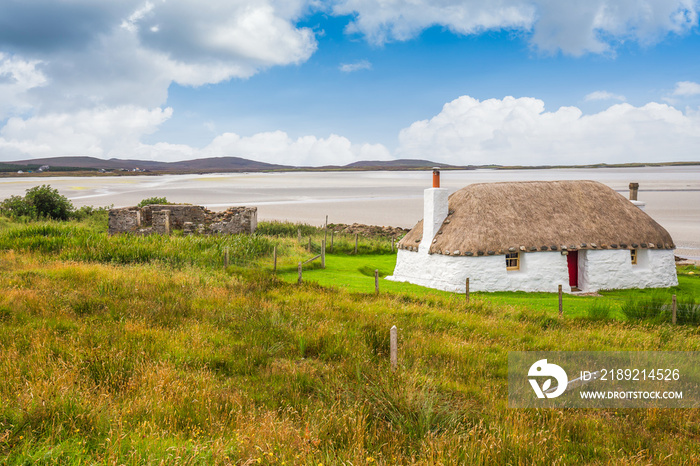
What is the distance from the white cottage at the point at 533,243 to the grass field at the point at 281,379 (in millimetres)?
4814

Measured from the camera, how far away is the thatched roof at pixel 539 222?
19219mm

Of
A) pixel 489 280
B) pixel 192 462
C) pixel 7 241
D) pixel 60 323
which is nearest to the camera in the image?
pixel 192 462

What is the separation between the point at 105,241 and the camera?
2055 centimetres

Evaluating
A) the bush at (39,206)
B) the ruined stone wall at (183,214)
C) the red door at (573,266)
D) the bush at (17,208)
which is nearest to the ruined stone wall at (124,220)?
the ruined stone wall at (183,214)

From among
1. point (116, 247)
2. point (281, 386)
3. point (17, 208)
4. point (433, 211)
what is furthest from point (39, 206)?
point (281, 386)

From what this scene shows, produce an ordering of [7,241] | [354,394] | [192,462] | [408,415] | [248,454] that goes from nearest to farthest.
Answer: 1. [192,462]
2. [248,454]
3. [408,415]
4. [354,394]
5. [7,241]

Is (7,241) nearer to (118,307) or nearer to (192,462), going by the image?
(118,307)

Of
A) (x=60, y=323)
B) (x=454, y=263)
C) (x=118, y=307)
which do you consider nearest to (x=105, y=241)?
(x=118, y=307)

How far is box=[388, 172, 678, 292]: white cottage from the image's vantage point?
19.0 m

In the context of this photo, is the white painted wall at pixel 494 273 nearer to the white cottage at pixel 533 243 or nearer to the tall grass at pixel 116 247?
the white cottage at pixel 533 243

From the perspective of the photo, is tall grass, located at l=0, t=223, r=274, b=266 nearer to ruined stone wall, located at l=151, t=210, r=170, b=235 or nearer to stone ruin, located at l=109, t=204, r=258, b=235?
ruined stone wall, located at l=151, t=210, r=170, b=235

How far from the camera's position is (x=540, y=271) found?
1934cm

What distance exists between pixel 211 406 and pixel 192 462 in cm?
156

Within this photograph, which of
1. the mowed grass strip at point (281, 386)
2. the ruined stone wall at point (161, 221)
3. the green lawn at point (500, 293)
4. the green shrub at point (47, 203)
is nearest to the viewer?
the mowed grass strip at point (281, 386)
